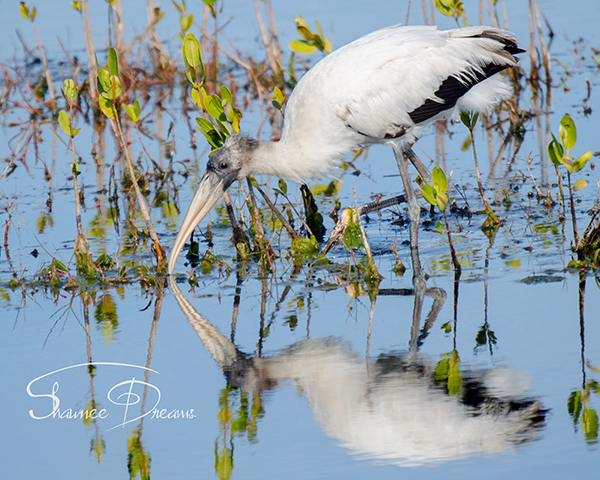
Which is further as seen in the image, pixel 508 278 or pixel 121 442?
pixel 508 278

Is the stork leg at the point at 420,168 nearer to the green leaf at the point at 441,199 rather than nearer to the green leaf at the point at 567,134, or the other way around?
the green leaf at the point at 441,199

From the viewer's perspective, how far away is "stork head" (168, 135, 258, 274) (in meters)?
5.45

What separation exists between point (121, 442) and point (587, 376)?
1861 millimetres

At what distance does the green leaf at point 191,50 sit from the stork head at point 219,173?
0.55 metres

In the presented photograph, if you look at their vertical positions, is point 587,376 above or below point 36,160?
below

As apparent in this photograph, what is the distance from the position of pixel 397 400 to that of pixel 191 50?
2629mm

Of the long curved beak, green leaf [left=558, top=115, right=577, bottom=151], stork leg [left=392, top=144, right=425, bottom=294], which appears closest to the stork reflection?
stork leg [left=392, top=144, right=425, bottom=294]

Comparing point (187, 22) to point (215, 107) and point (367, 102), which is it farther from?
point (367, 102)

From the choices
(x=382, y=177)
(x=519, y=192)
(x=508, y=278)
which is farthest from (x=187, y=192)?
(x=508, y=278)

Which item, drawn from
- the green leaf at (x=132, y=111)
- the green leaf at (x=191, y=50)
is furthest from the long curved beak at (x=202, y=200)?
the green leaf at (x=191, y=50)

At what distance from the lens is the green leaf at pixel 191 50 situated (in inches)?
203

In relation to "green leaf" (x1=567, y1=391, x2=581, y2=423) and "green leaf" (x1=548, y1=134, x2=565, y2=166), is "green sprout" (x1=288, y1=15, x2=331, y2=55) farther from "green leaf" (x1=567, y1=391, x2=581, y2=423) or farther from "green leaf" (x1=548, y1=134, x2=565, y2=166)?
"green leaf" (x1=567, y1=391, x2=581, y2=423)

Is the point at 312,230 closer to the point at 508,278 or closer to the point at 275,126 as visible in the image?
the point at 508,278

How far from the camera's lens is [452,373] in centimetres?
371
